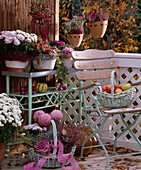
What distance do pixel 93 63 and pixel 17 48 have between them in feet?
2.82

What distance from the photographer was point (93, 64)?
4363 mm

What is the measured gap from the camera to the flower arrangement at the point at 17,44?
4066 mm

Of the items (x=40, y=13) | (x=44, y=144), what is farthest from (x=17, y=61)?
(x=44, y=144)

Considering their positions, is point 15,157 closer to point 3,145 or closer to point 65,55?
point 3,145

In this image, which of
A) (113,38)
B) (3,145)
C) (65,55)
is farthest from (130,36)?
(3,145)

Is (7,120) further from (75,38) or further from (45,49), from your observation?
(75,38)

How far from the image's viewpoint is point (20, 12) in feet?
14.7

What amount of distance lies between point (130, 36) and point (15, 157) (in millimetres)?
3547

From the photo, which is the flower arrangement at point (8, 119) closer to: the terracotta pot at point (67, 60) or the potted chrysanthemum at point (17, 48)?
the potted chrysanthemum at point (17, 48)

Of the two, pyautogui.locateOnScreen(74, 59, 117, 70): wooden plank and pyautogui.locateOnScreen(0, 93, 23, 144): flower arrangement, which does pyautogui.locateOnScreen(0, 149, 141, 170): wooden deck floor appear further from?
pyautogui.locateOnScreen(74, 59, 117, 70): wooden plank

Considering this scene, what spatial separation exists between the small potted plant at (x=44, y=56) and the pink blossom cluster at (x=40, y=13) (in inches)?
10.0

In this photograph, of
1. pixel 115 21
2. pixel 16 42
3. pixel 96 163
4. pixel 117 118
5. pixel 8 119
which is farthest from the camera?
pixel 115 21

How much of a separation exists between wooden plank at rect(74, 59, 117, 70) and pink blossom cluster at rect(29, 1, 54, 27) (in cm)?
67

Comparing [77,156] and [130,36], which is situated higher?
[130,36]
